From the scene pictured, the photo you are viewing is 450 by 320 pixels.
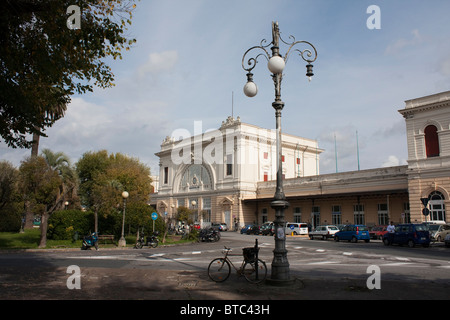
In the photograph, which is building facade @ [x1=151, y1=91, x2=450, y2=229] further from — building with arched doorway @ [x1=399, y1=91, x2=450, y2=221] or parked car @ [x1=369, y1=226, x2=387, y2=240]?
parked car @ [x1=369, y1=226, x2=387, y2=240]

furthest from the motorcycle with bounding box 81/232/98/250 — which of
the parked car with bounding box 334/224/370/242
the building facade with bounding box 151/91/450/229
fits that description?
the parked car with bounding box 334/224/370/242

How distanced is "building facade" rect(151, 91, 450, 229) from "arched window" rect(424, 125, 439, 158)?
0.28 ft

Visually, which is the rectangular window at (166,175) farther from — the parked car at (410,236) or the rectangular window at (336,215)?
the parked car at (410,236)

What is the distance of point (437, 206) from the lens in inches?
1336

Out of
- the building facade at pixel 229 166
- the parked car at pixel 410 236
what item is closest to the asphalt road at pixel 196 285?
the parked car at pixel 410 236

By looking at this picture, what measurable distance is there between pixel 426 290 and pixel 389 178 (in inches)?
1254

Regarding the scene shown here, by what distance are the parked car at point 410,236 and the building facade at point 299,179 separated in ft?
21.4

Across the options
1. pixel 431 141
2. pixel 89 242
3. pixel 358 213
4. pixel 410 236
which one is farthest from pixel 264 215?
pixel 89 242

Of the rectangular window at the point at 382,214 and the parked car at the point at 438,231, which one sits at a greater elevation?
the rectangular window at the point at 382,214

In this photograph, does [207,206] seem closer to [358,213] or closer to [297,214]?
[297,214]

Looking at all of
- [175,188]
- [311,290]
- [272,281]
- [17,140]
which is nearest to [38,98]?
[17,140]

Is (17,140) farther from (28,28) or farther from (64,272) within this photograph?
(64,272)

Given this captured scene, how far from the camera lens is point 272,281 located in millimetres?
9109

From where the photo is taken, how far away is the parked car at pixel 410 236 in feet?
77.7
